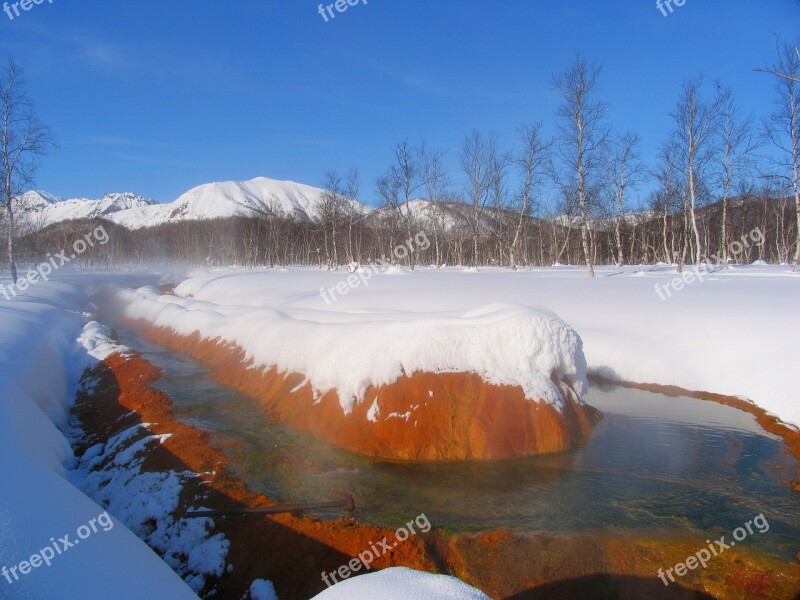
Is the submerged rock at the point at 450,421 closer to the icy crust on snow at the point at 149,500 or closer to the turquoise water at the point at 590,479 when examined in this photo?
the turquoise water at the point at 590,479

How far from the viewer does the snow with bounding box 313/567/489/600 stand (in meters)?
2.99

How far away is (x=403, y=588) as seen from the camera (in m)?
3.09

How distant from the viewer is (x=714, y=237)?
67938 mm

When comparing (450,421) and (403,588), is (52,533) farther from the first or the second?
(450,421)

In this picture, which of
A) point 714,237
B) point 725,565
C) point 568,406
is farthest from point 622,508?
point 714,237

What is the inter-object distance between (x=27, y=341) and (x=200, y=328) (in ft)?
20.0

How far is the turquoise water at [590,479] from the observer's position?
272 inches

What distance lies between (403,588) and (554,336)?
27.7ft

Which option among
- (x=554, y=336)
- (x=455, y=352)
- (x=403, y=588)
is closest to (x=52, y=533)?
(x=403, y=588)

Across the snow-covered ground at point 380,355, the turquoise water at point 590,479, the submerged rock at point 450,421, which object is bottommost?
the turquoise water at point 590,479

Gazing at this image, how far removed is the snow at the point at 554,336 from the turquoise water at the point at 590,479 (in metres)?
1.51

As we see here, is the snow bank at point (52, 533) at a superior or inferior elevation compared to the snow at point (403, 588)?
inferior

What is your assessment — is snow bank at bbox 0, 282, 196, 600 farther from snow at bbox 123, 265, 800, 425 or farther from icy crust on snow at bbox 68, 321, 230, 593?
snow at bbox 123, 265, 800, 425

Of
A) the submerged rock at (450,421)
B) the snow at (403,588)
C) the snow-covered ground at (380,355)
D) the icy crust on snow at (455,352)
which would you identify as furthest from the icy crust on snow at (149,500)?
the snow at (403,588)
